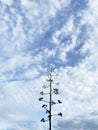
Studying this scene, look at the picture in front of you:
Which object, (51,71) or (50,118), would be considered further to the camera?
(51,71)

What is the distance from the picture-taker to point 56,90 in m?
29.5

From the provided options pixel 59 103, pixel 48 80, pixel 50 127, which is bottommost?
pixel 50 127

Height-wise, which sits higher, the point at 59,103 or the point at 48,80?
the point at 48,80

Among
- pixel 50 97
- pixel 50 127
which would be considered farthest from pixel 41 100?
pixel 50 127

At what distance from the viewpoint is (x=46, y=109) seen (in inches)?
1147

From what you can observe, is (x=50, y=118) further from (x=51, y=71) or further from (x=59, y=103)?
(x=51, y=71)

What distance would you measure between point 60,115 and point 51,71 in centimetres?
516

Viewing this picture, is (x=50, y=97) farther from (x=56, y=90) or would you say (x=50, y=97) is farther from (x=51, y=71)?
(x=51, y=71)

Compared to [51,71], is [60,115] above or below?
below

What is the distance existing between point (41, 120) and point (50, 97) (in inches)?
107

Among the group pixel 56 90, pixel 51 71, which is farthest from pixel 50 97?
pixel 51 71

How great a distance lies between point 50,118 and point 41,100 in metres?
2.48

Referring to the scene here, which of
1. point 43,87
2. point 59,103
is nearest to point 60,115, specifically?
point 59,103

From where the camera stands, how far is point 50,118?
28.6 meters
